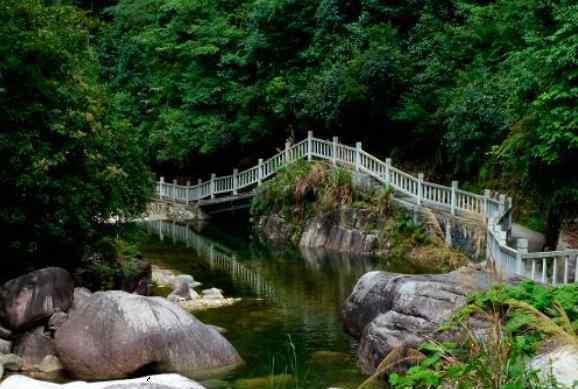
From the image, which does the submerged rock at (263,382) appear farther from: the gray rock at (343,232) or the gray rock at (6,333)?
the gray rock at (343,232)

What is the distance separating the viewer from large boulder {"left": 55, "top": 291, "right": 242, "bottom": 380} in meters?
11.3

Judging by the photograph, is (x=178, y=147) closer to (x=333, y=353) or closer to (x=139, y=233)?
(x=139, y=233)

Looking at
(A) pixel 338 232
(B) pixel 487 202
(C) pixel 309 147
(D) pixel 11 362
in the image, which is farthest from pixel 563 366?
(C) pixel 309 147

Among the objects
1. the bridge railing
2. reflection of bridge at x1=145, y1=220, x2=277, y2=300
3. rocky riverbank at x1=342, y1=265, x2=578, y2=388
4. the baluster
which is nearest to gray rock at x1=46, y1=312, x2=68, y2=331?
rocky riverbank at x1=342, y1=265, x2=578, y2=388

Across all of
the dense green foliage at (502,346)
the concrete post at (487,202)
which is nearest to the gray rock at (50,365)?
the dense green foliage at (502,346)

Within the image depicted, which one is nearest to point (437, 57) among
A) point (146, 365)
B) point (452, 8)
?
point (452, 8)

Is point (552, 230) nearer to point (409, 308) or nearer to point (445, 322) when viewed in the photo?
point (409, 308)

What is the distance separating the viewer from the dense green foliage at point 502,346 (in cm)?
516

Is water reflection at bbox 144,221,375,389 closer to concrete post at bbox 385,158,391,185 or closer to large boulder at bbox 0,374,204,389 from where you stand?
large boulder at bbox 0,374,204,389

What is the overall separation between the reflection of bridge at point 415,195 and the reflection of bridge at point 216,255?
7.77 feet

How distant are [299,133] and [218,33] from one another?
632cm

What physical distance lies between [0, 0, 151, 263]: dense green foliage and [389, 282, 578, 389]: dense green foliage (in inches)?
344

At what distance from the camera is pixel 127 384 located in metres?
7.46

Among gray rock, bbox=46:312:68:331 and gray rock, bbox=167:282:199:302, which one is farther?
gray rock, bbox=167:282:199:302
